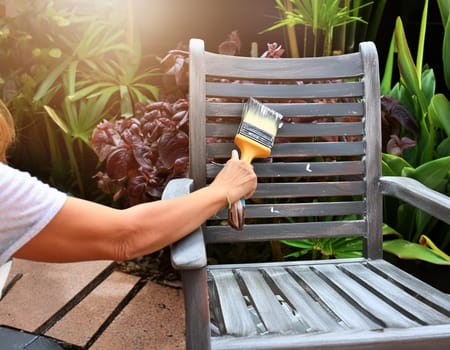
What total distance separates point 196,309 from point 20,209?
1.11ft

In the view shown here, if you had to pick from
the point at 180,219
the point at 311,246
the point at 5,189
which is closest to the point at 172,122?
the point at 311,246

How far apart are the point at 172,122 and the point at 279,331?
111cm

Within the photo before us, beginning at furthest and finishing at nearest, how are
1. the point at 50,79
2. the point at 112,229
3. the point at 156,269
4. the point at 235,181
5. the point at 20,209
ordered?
the point at 50,79
the point at 156,269
the point at 235,181
the point at 112,229
the point at 20,209

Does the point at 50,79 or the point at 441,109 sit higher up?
the point at 50,79

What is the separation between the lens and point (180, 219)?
0.85 meters

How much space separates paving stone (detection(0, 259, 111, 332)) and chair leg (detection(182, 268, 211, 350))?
45.1 inches

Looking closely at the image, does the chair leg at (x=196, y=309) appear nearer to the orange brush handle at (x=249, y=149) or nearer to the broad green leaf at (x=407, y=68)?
the orange brush handle at (x=249, y=149)

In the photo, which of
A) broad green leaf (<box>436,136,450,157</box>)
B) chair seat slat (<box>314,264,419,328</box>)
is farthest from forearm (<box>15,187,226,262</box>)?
broad green leaf (<box>436,136,450,157</box>)

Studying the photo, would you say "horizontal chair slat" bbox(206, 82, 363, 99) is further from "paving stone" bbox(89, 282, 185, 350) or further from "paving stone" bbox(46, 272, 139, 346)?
"paving stone" bbox(46, 272, 139, 346)

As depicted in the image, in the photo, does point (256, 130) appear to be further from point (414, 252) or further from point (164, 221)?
point (414, 252)

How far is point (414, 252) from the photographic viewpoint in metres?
1.53

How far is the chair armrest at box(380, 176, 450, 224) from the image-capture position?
3.56ft

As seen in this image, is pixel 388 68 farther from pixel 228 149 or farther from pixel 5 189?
pixel 5 189

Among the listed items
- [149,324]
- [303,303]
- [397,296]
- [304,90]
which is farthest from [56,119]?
[397,296]
